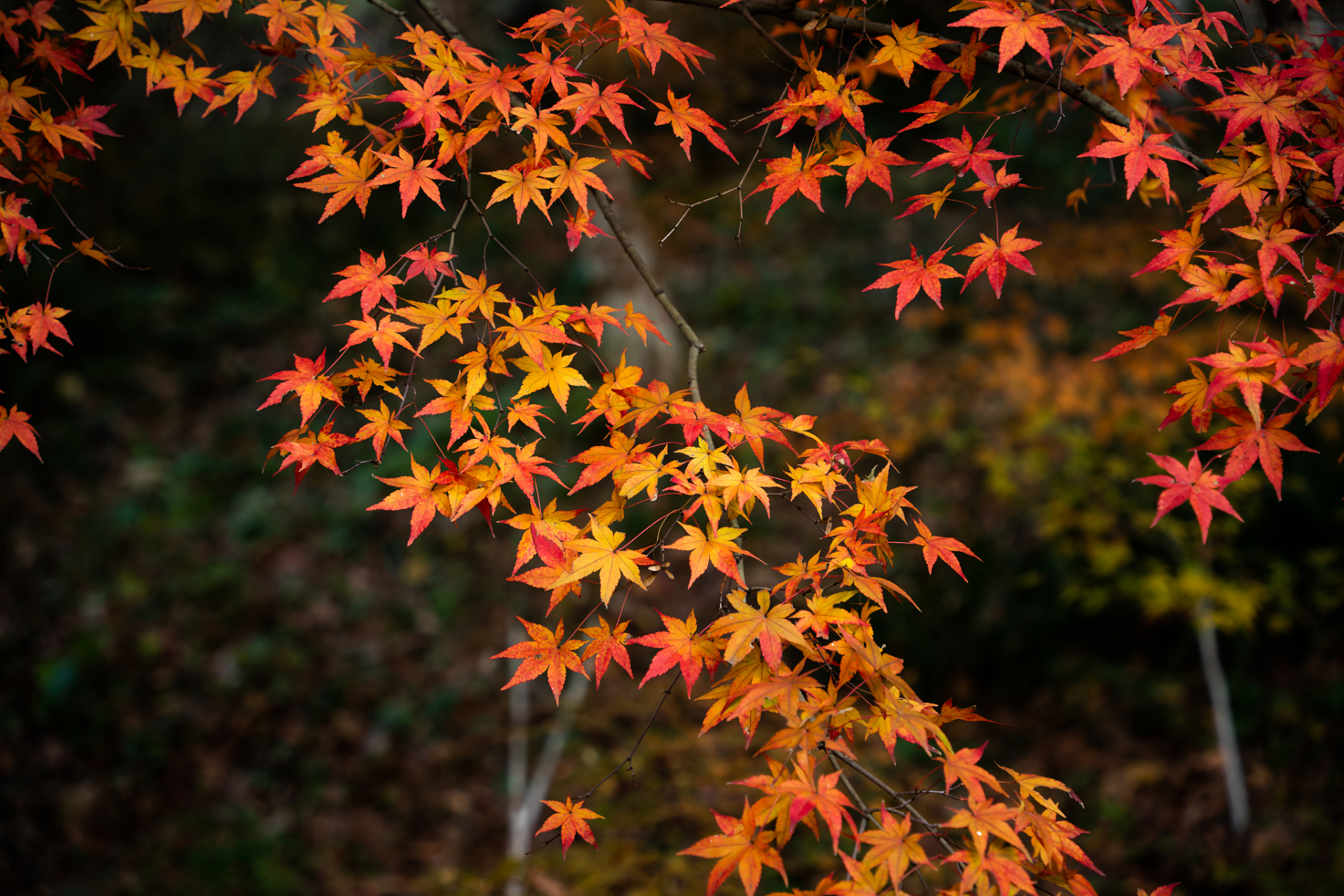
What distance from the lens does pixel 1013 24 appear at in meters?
1.44

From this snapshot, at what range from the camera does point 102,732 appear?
13.0 feet

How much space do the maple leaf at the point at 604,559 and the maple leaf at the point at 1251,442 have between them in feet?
3.25

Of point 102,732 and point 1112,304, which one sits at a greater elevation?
point 1112,304

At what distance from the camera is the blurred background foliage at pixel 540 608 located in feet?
11.1

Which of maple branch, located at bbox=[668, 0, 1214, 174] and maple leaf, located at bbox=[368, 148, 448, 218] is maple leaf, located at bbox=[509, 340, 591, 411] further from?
maple branch, located at bbox=[668, 0, 1214, 174]

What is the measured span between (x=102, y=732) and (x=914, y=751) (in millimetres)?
4062

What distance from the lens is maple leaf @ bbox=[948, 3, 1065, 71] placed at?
1.41 metres

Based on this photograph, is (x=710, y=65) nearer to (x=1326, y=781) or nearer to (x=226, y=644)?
(x=226, y=644)

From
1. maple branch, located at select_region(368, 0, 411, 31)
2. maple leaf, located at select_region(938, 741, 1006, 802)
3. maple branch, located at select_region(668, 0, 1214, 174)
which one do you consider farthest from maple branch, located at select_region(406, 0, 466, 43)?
maple leaf, located at select_region(938, 741, 1006, 802)

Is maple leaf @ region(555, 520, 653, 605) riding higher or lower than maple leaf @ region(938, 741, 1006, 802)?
higher

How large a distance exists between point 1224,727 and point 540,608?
3512 mm

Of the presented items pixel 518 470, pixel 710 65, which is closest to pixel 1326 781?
pixel 518 470

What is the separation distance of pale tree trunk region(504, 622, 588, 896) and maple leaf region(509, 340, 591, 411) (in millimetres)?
2286

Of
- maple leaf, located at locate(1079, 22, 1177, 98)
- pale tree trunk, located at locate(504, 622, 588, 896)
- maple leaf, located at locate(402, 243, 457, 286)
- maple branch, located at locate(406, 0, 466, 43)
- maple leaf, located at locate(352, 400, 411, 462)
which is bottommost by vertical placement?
pale tree trunk, located at locate(504, 622, 588, 896)
